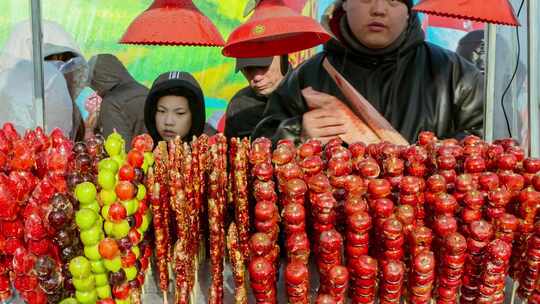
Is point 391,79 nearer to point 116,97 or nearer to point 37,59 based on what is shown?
point 37,59

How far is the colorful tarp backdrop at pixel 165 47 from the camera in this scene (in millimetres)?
5406

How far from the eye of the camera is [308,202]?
1.45m

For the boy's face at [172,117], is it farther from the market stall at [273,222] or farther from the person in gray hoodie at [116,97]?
the market stall at [273,222]

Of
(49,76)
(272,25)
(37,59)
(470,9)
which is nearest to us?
(470,9)

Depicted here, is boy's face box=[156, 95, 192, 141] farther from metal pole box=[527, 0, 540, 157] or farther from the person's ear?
metal pole box=[527, 0, 540, 157]

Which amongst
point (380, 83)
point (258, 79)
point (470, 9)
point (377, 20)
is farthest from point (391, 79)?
point (258, 79)

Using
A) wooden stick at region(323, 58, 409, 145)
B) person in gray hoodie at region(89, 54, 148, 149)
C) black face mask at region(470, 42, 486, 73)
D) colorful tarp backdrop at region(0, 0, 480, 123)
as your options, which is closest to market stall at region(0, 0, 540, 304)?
wooden stick at region(323, 58, 409, 145)

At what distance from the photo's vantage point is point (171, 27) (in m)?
1.97

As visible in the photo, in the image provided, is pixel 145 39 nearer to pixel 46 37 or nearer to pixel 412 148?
pixel 412 148

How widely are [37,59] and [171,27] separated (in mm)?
697

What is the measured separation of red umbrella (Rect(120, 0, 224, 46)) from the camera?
1.96 metres

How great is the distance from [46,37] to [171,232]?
10.8 ft

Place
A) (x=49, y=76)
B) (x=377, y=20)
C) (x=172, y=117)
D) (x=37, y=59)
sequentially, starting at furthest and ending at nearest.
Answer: (x=49, y=76), (x=172, y=117), (x=37, y=59), (x=377, y=20)

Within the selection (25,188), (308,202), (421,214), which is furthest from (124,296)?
(421,214)
